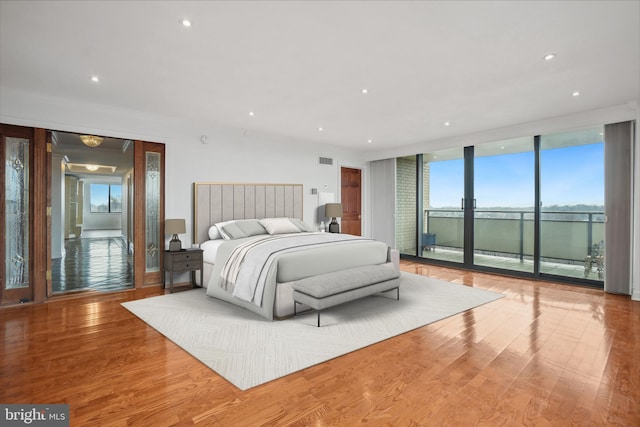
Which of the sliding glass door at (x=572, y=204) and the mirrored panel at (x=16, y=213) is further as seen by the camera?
the sliding glass door at (x=572, y=204)

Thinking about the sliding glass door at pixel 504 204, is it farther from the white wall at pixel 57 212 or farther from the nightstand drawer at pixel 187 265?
the white wall at pixel 57 212

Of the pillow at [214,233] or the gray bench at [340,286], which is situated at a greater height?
the pillow at [214,233]

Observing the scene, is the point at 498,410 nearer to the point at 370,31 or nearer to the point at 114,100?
the point at 370,31

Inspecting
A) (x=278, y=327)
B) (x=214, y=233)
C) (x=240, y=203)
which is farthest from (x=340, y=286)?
(x=240, y=203)

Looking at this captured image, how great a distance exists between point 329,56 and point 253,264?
7.48 feet

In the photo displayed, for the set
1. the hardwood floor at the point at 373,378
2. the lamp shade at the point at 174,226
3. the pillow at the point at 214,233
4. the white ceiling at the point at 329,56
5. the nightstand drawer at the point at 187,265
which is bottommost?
the hardwood floor at the point at 373,378

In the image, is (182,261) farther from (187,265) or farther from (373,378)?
(373,378)

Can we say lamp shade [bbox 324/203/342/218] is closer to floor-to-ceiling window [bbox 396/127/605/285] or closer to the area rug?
floor-to-ceiling window [bbox 396/127/605/285]

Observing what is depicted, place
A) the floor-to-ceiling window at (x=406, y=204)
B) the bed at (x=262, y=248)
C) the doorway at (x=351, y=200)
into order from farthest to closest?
the doorway at (x=351, y=200), the floor-to-ceiling window at (x=406, y=204), the bed at (x=262, y=248)

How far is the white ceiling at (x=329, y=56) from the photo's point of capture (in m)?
2.30

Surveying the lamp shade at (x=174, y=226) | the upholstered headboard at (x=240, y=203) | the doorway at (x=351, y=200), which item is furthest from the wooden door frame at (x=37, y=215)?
the doorway at (x=351, y=200)

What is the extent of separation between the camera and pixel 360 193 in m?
8.02

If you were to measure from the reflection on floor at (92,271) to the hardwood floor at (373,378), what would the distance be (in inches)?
51.4

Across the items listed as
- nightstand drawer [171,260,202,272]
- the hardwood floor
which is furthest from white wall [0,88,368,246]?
the hardwood floor
